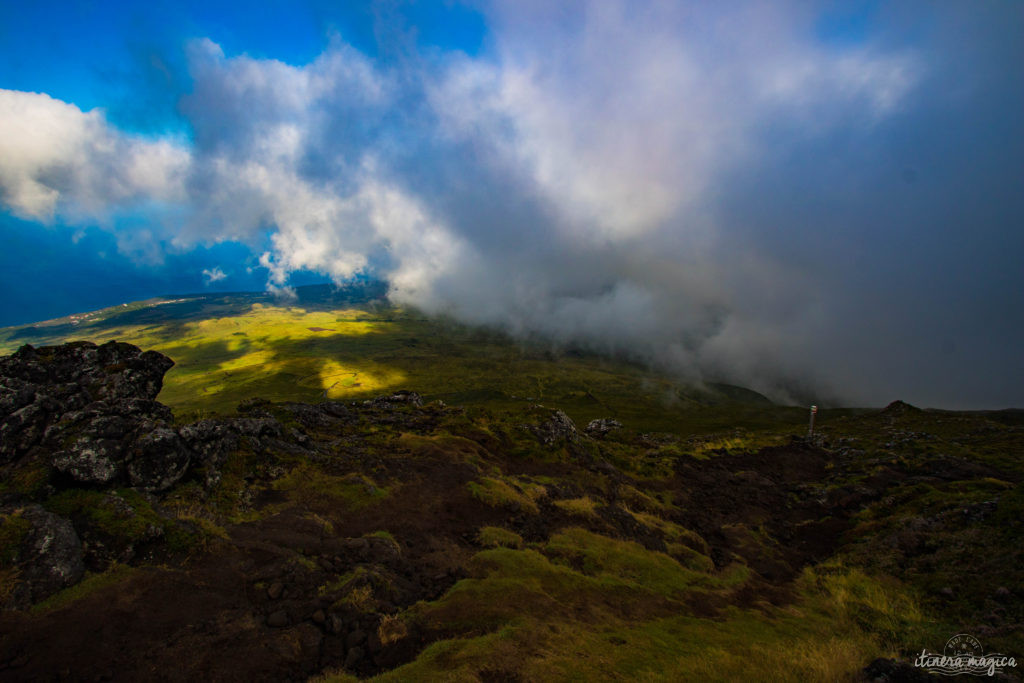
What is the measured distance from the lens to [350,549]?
19391mm

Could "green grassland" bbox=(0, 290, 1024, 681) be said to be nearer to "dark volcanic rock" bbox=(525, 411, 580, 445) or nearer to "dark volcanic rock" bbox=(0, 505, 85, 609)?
"dark volcanic rock" bbox=(0, 505, 85, 609)

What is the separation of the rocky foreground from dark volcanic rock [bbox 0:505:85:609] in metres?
0.05

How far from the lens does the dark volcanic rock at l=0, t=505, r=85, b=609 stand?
12359 mm

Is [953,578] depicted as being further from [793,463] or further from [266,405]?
[266,405]

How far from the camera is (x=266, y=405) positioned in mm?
47469

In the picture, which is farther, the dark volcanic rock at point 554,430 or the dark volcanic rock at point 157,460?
the dark volcanic rock at point 554,430

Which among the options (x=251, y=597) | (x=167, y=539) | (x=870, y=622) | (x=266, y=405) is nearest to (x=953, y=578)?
(x=870, y=622)

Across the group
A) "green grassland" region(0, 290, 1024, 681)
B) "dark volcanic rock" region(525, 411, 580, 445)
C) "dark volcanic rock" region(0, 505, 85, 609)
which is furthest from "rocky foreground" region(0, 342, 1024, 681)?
"dark volcanic rock" region(525, 411, 580, 445)

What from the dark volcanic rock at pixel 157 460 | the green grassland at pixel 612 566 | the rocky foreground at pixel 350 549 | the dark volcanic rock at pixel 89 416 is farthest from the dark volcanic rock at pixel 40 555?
the dark volcanic rock at pixel 157 460

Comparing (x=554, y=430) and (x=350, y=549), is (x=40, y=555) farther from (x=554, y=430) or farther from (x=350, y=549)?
(x=554, y=430)

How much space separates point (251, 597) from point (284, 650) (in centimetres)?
349

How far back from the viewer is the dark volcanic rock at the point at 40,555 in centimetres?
1236

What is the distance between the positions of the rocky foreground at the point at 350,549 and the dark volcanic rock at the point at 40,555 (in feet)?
0.16

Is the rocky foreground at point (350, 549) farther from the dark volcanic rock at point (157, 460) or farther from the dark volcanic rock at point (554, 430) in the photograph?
the dark volcanic rock at point (554, 430)
